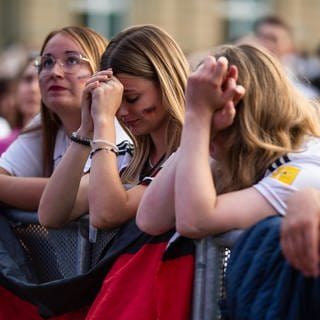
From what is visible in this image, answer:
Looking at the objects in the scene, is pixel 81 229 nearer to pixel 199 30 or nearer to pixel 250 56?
pixel 250 56

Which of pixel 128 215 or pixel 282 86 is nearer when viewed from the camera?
pixel 282 86

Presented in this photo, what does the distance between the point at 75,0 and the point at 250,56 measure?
2324cm

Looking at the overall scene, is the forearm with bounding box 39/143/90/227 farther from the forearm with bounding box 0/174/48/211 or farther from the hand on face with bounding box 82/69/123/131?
the forearm with bounding box 0/174/48/211

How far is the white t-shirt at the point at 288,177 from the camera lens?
317cm

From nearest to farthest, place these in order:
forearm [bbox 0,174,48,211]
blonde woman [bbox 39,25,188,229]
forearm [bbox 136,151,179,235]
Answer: forearm [bbox 136,151,179,235], blonde woman [bbox 39,25,188,229], forearm [bbox 0,174,48,211]

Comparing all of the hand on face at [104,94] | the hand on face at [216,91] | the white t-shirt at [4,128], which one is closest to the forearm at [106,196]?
the hand on face at [104,94]

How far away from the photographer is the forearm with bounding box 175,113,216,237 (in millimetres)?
3205

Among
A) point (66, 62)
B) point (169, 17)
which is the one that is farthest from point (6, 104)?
point (169, 17)

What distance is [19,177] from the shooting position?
4.60 metres

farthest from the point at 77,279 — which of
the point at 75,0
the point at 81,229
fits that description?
the point at 75,0

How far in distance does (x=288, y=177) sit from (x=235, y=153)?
213mm

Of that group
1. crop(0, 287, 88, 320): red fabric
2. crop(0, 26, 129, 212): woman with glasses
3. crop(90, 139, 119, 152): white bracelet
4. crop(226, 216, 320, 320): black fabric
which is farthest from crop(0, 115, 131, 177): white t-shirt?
crop(226, 216, 320, 320): black fabric

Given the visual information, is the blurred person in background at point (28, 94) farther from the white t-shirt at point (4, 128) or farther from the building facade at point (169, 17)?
the building facade at point (169, 17)

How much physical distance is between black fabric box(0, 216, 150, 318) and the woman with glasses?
239 mm
